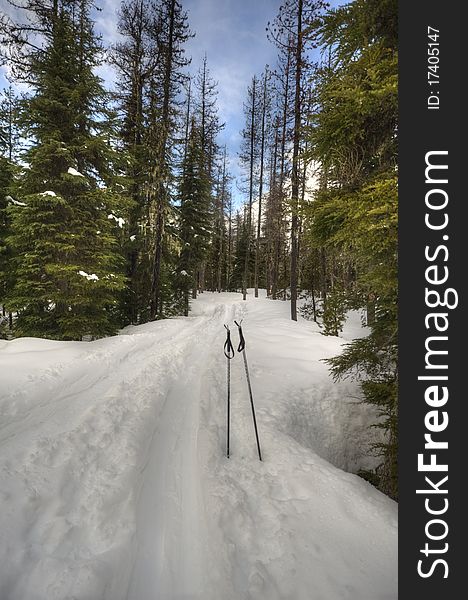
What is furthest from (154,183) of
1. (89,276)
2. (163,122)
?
(89,276)

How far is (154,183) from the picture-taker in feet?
42.6

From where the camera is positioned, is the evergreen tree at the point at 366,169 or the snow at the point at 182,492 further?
the evergreen tree at the point at 366,169

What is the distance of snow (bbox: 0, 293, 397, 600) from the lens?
232 centimetres

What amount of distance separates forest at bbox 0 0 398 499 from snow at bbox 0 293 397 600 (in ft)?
3.56

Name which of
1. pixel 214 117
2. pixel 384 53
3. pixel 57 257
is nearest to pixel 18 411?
pixel 57 257

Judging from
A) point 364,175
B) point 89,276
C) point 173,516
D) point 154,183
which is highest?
point 154,183

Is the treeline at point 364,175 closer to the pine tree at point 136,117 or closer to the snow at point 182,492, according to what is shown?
the snow at point 182,492

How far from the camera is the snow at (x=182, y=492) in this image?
7.61 ft

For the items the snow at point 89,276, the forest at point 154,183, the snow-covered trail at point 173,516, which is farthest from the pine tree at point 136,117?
the snow-covered trail at point 173,516

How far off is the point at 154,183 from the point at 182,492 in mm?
13027

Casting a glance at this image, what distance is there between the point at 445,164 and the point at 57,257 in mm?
10187

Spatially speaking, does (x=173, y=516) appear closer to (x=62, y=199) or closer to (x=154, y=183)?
(x=62, y=199)

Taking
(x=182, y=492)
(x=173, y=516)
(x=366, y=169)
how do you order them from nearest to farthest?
1. (x=173, y=516)
2. (x=182, y=492)
3. (x=366, y=169)

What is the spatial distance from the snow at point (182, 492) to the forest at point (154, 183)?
1.09 meters
